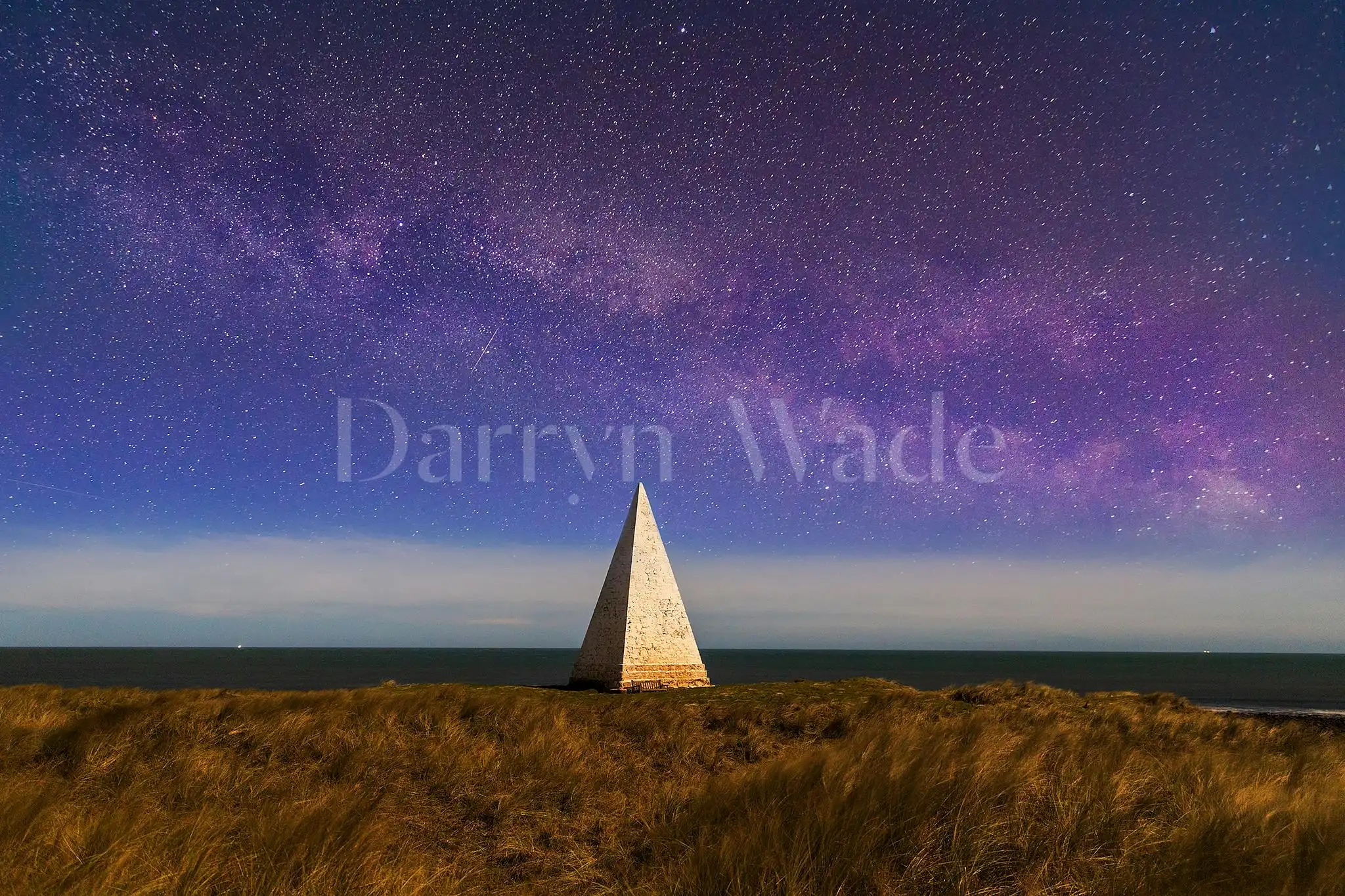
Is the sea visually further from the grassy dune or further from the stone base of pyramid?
the grassy dune

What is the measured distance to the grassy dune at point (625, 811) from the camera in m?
4.03

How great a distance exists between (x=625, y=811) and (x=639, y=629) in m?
12.4

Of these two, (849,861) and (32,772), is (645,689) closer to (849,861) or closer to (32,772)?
(32,772)

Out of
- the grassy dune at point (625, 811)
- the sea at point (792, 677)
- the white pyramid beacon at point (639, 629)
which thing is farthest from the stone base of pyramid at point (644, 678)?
the sea at point (792, 677)

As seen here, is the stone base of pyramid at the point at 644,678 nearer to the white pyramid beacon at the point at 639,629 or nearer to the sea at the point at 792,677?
the white pyramid beacon at the point at 639,629

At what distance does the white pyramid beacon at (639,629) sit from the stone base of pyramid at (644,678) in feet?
0.05

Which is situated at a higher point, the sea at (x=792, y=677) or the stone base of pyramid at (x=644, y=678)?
the stone base of pyramid at (x=644, y=678)

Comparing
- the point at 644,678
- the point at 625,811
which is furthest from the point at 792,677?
the point at 625,811

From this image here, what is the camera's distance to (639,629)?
61.5 feet

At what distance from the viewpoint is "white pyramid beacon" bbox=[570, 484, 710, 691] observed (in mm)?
18441

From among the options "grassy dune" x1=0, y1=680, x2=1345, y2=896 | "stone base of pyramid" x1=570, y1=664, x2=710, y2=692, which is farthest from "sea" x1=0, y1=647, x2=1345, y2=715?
"grassy dune" x1=0, y1=680, x2=1345, y2=896

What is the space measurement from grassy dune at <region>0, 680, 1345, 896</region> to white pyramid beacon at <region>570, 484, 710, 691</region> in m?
7.95

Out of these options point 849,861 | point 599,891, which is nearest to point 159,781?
point 599,891

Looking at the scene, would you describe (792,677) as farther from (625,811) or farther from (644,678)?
(625,811)
